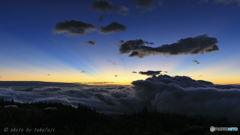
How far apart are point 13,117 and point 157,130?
12413mm

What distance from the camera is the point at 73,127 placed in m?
10.0

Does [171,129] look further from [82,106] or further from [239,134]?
[82,106]

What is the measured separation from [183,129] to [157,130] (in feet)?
11.8

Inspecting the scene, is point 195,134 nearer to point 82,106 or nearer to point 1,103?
point 82,106

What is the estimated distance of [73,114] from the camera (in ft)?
39.7

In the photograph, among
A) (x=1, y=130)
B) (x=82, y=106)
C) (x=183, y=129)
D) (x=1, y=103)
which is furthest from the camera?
(x=1, y=103)

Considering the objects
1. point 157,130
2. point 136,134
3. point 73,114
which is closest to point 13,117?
point 73,114

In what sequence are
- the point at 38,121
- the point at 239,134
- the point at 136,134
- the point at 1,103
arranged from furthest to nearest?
the point at 1,103 < the point at 239,134 < the point at 38,121 < the point at 136,134

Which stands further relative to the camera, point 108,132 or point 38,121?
point 38,121

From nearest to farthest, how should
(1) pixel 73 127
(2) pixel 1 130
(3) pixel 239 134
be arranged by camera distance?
(2) pixel 1 130, (1) pixel 73 127, (3) pixel 239 134

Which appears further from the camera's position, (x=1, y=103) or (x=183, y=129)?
(x=1, y=103)

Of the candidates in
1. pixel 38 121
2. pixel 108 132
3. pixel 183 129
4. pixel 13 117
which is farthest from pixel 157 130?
pixel 13 117

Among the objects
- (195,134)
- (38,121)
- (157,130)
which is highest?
(38,121)

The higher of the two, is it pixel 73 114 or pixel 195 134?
pixel 73 114
